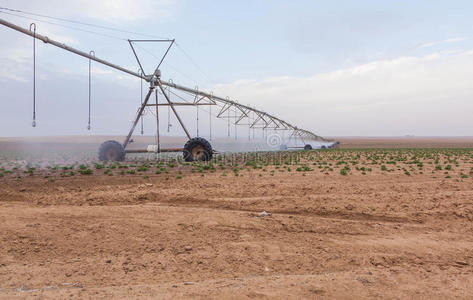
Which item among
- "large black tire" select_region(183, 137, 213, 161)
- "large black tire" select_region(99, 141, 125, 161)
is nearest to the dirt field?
"large black tire" select_region(183, 137, 213, 161)

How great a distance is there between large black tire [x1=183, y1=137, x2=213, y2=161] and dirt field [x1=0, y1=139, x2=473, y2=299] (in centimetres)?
1034

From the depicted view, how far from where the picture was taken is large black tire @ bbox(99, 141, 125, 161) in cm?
2088

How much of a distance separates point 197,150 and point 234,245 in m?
15.4

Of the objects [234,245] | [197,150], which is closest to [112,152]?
[197,150]

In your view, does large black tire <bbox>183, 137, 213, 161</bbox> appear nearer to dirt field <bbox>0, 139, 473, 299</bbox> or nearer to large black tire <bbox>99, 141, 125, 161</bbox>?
large black tire <bbox>99, 141, 125, 161</bbox>

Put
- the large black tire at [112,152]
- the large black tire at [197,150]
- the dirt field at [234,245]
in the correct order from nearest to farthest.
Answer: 1. the dirt field at [234,245]
2. the large black tire at [197,150]
3. the large black tire at [112,152]

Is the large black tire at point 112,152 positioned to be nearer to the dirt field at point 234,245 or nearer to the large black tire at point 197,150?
the large black tire at point 197,150

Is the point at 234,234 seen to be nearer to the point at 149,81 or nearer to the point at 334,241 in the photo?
the point at 334,241

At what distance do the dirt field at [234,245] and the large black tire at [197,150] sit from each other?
33.9ft

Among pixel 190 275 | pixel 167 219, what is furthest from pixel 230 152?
pixel 190 275

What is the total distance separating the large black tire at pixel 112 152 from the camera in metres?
20.9

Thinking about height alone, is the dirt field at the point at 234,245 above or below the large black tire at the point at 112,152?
below

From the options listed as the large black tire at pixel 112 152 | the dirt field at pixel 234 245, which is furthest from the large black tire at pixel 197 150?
the dirt field at pixel 234 245

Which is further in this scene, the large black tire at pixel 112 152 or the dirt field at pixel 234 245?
the large black tire at pixel 112 152
